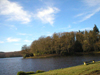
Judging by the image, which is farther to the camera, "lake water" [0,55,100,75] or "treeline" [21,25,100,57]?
"treeline" [21,25,100,57]

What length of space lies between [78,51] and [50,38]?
28.2 m

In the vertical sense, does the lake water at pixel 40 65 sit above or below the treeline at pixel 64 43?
below

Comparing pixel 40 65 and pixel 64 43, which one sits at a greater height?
pixel 64 43

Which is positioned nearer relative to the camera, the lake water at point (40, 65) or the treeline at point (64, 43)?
the lake water at point (40, 65)

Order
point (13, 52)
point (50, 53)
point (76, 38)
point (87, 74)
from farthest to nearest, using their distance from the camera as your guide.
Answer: point (13, 52)
point (76, 38)
point (50, 53)
point (87, 74)

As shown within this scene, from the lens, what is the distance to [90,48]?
74.6 meters

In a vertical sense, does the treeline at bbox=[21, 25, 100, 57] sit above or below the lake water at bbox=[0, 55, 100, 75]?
above

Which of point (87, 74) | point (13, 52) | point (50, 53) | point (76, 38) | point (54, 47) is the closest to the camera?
point (87, 74)

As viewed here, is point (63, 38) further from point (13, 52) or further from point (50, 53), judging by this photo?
point (13, 52)

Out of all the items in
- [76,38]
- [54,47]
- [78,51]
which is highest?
[76,38]

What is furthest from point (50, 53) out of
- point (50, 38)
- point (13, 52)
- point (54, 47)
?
point (13, 52)

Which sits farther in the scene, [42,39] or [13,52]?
[13,52]

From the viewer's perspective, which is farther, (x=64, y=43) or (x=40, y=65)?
(x=64, y=43)

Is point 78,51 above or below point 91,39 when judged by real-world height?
below
